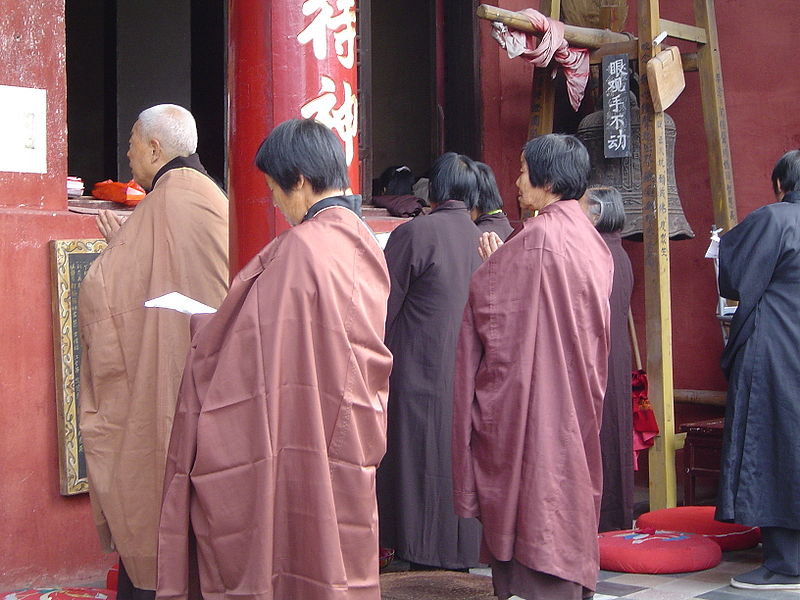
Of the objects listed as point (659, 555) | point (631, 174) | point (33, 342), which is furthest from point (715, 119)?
point (33, 342)

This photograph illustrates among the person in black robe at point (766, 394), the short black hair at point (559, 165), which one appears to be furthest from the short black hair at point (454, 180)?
the person in black robe at point (766, 394)

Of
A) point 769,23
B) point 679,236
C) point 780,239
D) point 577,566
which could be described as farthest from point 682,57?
point 577,566

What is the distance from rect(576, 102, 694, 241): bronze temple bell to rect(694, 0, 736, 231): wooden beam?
0.74ft

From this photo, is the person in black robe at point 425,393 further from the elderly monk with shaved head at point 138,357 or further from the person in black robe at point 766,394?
the elderly monk with shaved head at point 138,357

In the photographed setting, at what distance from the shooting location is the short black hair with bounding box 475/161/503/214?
204 inches

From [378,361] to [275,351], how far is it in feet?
1.05

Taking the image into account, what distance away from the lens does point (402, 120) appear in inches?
370

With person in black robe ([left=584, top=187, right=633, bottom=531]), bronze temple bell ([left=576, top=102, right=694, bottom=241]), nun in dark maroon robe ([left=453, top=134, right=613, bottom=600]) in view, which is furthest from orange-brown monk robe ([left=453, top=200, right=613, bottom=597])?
bronze temple bell ([left=576, top=102, right=694, bottom=241])

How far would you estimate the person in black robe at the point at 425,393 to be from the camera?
4.89m

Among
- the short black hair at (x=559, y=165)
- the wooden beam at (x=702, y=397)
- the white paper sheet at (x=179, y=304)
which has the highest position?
the short black hair at (x=559, y=165)

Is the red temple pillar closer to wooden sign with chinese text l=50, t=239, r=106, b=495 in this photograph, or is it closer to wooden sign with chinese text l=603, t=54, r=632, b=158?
wooden sign with chinese text l=50, t=239, r=106, b=495

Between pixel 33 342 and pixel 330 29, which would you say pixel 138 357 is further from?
pixel 330 29

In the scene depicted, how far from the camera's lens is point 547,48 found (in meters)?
6.11

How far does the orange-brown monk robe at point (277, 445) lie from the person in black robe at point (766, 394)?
2.48 meters
